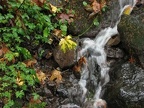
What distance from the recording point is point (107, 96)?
655 cm

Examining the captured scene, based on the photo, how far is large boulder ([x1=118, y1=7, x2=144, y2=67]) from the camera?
22.5 ft

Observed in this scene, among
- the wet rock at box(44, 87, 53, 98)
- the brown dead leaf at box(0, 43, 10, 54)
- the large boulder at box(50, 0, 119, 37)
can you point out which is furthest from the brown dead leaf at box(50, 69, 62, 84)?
the large boulder at box(50, 0, 119, 37)

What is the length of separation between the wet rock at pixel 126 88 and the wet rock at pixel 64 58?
103cm

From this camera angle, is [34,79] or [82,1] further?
[82,1]

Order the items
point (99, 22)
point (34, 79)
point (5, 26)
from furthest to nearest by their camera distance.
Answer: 1. point (99, 22)
2. point (5, 26)
3. point (34, 79)

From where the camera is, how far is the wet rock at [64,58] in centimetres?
668

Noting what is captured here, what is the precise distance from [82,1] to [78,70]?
2.05m

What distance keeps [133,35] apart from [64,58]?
170cm

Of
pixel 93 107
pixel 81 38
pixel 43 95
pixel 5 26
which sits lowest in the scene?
pixel 93 107

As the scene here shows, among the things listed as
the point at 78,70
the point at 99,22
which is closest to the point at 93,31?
the point at 99,22

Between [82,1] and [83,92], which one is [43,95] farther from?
[82,1]

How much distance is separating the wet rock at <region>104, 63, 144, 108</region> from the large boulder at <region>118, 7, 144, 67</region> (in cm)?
31

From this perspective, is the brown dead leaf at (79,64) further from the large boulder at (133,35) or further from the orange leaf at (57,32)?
the large boulder at (133,35)

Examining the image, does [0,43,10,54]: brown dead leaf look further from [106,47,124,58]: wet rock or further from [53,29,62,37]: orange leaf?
[106,47,124,58]: wet rock
